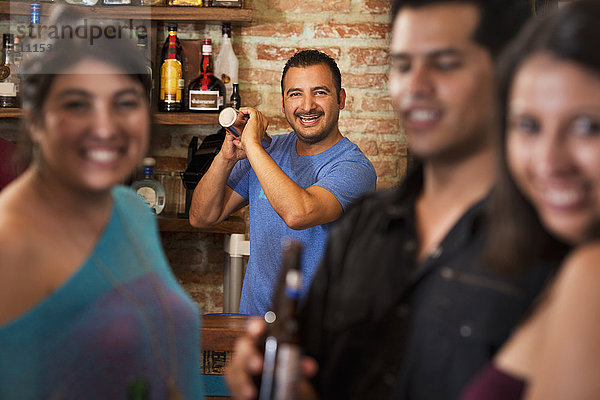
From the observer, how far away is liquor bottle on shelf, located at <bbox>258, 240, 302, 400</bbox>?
0.69 m

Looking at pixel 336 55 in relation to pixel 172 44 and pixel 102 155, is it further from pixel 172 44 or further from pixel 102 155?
pixel 102 155

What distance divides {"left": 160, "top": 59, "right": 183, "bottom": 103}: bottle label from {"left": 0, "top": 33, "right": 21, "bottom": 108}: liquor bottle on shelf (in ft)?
1.68

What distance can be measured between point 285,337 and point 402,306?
0.13 m

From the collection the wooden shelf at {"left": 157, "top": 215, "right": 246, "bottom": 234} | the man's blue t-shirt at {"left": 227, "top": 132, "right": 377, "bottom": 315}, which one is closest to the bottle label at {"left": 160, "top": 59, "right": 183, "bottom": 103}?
the wooden shelf at {"left": 157, "top": 215, "right": 246, "bottom": 234}

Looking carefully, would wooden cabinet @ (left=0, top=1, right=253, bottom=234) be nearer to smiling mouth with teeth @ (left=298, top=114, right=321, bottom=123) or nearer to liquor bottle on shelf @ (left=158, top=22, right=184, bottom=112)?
liquor bottle on shelf @ (left=158, top=22, right=184, bottom=112)

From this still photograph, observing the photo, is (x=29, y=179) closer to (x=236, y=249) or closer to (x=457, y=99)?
(x=457, y=99)

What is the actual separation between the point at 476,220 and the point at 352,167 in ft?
4.03

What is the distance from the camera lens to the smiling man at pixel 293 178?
1.86m

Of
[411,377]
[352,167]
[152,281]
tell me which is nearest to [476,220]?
[411,377]

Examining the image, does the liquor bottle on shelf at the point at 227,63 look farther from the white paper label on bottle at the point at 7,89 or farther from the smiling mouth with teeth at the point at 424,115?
the smiling mouth with teeth at the point at 424,115

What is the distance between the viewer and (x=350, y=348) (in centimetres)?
81

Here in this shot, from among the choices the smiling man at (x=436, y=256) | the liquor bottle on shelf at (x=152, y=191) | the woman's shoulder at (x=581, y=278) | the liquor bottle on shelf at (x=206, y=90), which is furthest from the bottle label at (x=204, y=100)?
the woman's shoulder at (x=581, y=278)

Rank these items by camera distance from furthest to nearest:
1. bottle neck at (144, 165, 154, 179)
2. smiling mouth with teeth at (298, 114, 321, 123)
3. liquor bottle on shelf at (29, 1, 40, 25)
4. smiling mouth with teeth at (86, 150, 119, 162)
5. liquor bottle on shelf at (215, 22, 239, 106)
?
liquor bottle on shelf at (215, 22, 239, 106) → bottle neck at (144, 165, 154, 179) → liquor bottle on shelf at (29, 1, 40, 25) → smiling mouth with teeth at (298, 114, 321, 123) → smiling mouth with teeth at (86, 150, 119, 162)

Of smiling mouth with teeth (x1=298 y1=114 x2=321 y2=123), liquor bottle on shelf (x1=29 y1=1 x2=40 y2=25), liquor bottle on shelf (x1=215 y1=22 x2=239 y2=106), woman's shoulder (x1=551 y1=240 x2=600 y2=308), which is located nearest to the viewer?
woman's shoulder (x1=551 y1=240 x2=600 y2=308)
